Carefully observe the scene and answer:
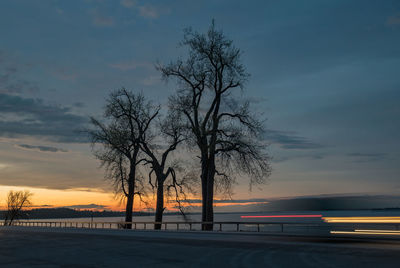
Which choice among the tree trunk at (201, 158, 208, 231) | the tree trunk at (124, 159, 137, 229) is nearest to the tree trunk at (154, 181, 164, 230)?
the tree trunk at (124, 159, 137, 229)

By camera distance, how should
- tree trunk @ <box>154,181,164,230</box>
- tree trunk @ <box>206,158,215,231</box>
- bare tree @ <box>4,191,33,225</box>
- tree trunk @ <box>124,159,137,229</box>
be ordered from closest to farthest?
tree trunk @ <box>206,158,215,231</box>
tree trunk @ <box>154,181,164,230</box>
tree trunk @ <box>124,159,137,229</box>
bare tree @ <box>4,191,33,225</box>

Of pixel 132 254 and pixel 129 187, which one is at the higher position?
pixel 129 187

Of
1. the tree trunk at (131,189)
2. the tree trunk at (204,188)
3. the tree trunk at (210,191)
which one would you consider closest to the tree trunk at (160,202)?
the tree trunk at (131,189)

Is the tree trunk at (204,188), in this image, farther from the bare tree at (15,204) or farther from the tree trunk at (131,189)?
the bare tree at (15,204)

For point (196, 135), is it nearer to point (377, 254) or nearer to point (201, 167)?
point (201, 167)

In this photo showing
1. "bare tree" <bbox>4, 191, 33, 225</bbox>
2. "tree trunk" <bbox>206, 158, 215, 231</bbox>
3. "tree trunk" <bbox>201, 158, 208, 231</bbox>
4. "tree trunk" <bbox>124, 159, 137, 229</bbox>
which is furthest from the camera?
"bare tree" <bbox>4, 191, 33, 225</bbox>

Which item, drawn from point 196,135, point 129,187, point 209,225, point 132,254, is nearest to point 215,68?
point 196,135

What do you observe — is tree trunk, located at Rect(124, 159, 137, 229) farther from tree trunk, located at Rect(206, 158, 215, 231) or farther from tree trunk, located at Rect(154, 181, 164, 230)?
tree trunk, located at Rect(206, 158, 215, 231)

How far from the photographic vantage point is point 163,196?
42.7 meters

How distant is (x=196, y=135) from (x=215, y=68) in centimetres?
629

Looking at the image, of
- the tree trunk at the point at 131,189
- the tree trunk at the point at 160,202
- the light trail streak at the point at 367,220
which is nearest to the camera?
the light trail streak at the point at 367,220

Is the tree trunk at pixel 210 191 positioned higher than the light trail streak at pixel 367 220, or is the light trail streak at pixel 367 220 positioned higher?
the tree trunk at pixel 210 191

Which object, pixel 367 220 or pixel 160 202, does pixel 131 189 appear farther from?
pixel 367 220

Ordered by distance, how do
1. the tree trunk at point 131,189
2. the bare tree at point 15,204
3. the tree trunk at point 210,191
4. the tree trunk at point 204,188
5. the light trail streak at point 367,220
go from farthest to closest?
1. the bare tree at point 15,204
2. the tree trunk at point 131,189
3. the tree trunk at point 204,188
4. the tree trunk at point 210,191
5. the light trail streak at point 367,220
